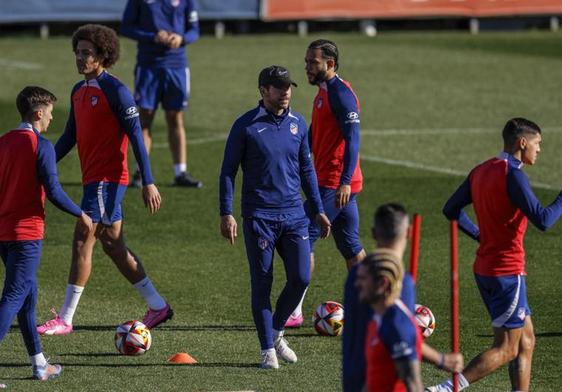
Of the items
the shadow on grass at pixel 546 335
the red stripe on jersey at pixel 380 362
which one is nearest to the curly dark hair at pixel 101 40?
the shadow on grass at pixel 546 335

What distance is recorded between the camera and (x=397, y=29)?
4025 centimetres

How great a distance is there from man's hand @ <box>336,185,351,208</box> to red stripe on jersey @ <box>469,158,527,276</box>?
262cm

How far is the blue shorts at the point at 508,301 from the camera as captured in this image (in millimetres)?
10562

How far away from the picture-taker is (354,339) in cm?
847

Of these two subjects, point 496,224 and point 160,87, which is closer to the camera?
point 496,224

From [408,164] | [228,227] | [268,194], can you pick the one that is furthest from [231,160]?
[408,164]

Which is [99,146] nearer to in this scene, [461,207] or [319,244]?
[461,207]

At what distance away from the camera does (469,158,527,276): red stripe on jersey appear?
413 inches

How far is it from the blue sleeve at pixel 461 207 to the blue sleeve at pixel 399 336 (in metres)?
2.80

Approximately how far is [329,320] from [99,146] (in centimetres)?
257

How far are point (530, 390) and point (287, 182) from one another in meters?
2.57

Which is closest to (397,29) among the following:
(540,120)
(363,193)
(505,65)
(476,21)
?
(476,21)

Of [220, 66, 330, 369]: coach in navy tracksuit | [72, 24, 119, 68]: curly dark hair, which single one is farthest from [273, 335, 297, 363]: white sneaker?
[72, 24, 119, 68]: curly dark hair

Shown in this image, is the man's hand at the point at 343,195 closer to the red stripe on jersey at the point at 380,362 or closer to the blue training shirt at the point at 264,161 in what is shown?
the blue training shirt at the point at 264,161
